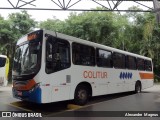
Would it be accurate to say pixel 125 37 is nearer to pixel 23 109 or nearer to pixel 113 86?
pixel 113 86

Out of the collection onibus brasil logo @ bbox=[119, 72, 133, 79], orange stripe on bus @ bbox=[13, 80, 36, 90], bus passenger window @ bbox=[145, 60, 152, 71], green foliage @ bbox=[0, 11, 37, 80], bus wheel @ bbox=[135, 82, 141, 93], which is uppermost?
green foliage @ bbox=[0, 11, 37, 80]

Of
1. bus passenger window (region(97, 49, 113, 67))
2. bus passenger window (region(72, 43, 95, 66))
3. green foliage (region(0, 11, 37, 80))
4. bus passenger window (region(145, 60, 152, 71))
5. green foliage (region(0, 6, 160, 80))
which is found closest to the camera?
bus passenger window (region(72, 43, 95, 66))

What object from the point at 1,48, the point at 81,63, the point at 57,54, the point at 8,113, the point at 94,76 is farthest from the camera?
the point at 1,48

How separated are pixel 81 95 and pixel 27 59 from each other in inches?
110

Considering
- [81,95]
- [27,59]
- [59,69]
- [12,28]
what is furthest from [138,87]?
[12,28]

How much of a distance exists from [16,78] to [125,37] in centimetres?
2278

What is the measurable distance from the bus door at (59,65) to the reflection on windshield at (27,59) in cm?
43

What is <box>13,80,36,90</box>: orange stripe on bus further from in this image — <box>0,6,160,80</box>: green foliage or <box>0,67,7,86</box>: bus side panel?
<box>0,6,160,80</box>: green foliage

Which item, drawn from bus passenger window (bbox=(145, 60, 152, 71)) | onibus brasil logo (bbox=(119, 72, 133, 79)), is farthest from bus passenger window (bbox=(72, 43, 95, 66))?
bus passenger window (bbox=(145, 60, 152, 71))

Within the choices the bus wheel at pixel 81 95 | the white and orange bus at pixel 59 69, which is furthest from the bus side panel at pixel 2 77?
the bus wheel at pixel 81 95

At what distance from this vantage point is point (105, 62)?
38.2 feet

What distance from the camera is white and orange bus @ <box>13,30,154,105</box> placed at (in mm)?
8328

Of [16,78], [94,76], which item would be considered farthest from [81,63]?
[16,78]

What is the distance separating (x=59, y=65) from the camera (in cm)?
891
